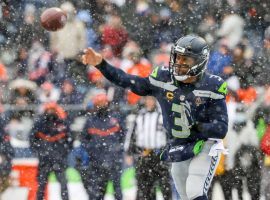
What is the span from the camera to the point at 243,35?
7.01 metres

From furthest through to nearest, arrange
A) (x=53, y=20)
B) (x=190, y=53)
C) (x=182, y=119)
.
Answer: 1. (x=53, y=20)
2. (x=182, y=119)
3. (x=190, y=53)

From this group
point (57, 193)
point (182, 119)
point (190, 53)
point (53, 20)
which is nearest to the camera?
point (190, 53)

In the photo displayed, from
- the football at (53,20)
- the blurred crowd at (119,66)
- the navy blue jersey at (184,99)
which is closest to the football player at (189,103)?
the navy blue jersey at (184,99)

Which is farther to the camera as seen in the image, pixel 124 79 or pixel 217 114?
pixel 124 79

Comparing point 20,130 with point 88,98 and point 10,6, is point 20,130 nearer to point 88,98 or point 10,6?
point 88,98

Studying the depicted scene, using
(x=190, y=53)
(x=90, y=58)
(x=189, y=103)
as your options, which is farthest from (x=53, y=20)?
(x=189, y=103)

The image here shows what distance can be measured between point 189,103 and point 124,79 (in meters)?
0.55

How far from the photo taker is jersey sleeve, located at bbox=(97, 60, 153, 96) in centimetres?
488

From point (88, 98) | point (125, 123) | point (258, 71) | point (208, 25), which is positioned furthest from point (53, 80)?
point (258, 71)

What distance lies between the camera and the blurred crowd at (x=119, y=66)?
684 cm

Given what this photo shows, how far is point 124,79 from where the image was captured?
4.92m

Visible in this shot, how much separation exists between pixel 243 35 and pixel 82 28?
1.81 m

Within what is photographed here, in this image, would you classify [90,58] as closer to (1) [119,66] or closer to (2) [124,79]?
(2) [124,79]

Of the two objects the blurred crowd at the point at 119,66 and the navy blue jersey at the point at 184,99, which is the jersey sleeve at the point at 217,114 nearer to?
the navy blue jersey at the point at 184,99
